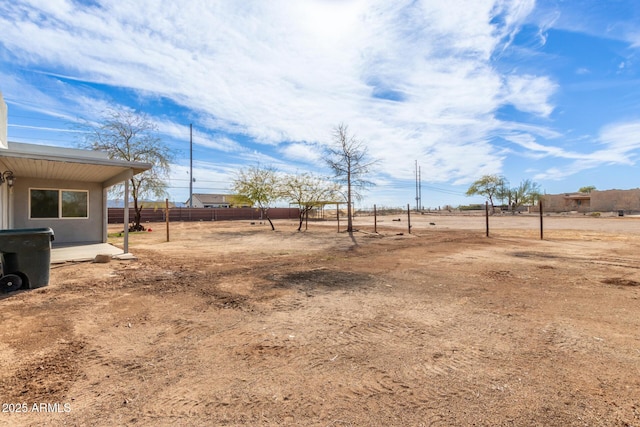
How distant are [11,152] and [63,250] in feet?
12.9

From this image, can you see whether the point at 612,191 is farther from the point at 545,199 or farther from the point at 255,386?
the point at 255,386

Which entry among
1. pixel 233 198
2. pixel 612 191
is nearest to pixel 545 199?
pixel 612 191

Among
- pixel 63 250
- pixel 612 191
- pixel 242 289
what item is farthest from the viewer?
pixel 612 191

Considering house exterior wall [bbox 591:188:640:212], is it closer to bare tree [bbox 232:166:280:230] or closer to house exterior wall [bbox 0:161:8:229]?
bare tree [bbox 232:166:280:230]

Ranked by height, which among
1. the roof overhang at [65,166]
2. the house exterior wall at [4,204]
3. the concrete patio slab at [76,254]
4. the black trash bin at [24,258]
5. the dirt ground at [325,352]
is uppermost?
the roof overhang at [65,166]

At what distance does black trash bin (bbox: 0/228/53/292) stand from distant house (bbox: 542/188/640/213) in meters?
65.8

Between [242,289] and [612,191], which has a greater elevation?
[612,191]

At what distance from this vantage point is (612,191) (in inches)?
2015

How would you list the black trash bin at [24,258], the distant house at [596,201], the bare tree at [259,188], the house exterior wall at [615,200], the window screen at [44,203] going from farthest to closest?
the distant house at [596,201] → the house exterior wall at [615,200] → the bare tree at [259,188] → the window screen at [44,203] → the black trash bin at [24,258]

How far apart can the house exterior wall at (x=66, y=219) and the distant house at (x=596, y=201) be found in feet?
213

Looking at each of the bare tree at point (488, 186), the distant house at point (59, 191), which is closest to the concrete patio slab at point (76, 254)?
the distant house at point (59, 191)

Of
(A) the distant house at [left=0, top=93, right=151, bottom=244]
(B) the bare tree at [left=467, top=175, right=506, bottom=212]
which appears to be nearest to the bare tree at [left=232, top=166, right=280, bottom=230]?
(A) the distant house at [left=0, top=93, right=151, bottom=244]

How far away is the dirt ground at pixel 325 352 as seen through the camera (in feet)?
7.18

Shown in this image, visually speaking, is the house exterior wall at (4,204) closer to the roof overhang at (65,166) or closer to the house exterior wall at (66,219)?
the roof overhang at (65,166)
